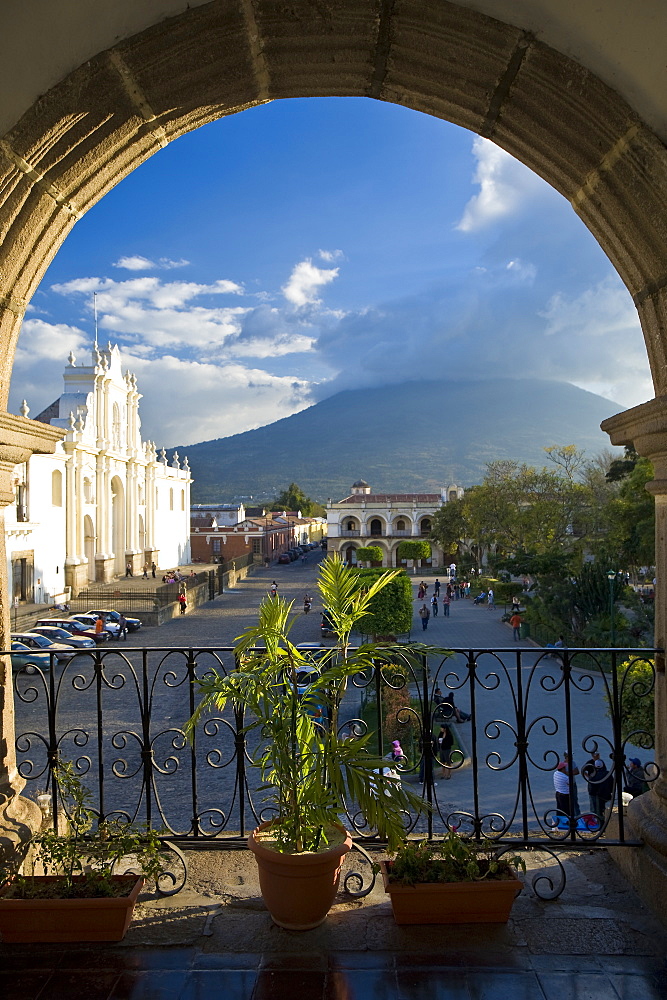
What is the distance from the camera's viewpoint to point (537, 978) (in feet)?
7.32

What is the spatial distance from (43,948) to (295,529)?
6876cm

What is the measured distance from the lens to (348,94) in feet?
9.38

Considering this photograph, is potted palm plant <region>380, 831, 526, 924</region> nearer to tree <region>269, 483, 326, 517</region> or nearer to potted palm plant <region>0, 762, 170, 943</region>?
potted palm plant <region>0, 762, 170, 943</region>

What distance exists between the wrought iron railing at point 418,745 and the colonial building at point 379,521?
129ft

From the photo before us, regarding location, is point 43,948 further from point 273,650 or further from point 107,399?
point 107,399

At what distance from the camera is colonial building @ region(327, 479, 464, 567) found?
59.3 m

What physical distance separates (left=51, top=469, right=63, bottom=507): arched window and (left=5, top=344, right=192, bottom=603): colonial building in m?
0.04

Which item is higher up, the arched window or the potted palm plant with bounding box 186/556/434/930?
the arched window

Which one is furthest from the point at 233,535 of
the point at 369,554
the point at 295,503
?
the point at 295,503

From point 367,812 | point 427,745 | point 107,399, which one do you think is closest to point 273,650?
point 367,812

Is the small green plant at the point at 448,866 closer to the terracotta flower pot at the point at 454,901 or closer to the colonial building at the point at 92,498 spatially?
the terracotta flower pot at the point at 454,901

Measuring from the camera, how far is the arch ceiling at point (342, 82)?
252cm

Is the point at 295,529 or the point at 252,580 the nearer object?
the point at 252,580

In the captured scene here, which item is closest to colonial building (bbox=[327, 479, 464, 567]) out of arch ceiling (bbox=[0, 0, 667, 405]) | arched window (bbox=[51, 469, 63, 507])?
arched window (bbox=[51, 469, 63, 507])
